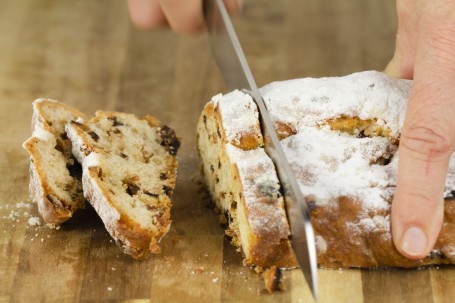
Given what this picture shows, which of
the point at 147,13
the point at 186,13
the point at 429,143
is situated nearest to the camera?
the point at 429,143

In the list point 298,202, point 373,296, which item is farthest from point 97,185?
point 373,296

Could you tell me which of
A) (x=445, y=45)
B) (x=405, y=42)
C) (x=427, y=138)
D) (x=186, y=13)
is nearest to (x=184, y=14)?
(x=186, y=13)

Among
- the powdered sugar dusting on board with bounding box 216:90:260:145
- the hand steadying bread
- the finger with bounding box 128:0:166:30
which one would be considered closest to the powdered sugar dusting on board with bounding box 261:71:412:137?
the powdered sugar dusting on board with bounding box 216:90:260:145

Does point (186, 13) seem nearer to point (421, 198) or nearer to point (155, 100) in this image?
point (155, 100)

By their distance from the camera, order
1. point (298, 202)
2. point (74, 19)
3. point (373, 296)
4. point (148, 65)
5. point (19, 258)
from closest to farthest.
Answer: point (298, 202)
point (373, 296)
point (19, 258)
point (148, 65)
point (74, 19)

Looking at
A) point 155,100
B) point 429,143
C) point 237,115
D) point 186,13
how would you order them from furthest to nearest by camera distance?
point 155,100 → point 186,13 → point 237,115 → point 429,143

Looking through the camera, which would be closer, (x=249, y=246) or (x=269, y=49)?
(x=249, y=246)

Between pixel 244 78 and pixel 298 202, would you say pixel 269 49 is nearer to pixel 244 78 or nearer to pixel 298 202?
pixel 244 78
